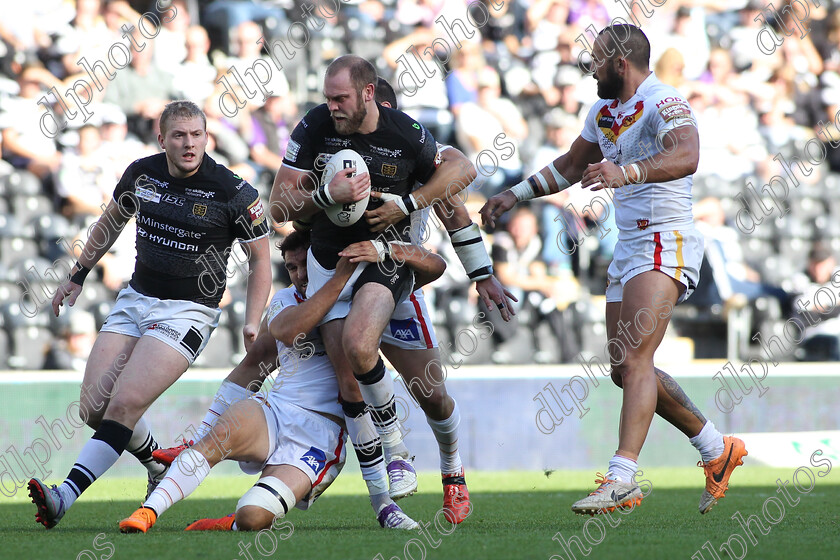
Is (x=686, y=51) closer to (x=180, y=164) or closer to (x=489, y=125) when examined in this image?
(x=489, y=125)

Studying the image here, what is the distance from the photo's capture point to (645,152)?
5789mm

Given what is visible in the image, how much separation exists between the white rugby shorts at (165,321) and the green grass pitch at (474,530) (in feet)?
3.25

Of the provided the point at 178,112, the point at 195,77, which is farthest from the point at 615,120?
the point at 195,77

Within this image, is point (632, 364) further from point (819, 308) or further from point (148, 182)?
point (819, 308)

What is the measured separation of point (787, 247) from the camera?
14.3 metres

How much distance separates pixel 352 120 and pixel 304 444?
65.1 inches

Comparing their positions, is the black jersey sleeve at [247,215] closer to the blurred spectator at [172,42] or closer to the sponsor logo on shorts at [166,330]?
the sponsor logo on shorts at [166,330]

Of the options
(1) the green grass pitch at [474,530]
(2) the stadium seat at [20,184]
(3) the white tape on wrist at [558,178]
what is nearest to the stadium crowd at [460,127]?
(2) the stadium seat at [20,184]

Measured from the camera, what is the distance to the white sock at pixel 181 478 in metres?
4.93

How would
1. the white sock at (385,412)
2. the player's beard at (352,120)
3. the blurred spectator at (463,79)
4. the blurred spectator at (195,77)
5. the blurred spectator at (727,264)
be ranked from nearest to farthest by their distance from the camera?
the white sock at (385,412) < the player's beard at (352,120) < the blurred spectator at (195,77) < the blurred spectator at (727,264) < the blurred spectator at (463,79)

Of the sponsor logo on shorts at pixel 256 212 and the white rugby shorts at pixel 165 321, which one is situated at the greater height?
the sponsor logo on shorts at pixel 256 212

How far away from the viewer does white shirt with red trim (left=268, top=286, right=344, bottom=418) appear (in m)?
5.50

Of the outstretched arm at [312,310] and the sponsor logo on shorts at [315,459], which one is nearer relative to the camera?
the sponsor logo on shorts at [315,459]

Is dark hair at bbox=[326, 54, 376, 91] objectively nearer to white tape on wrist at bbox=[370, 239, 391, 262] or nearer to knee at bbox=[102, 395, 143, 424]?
white tape on wrist at bbox=[370, 239, 391, 262]
